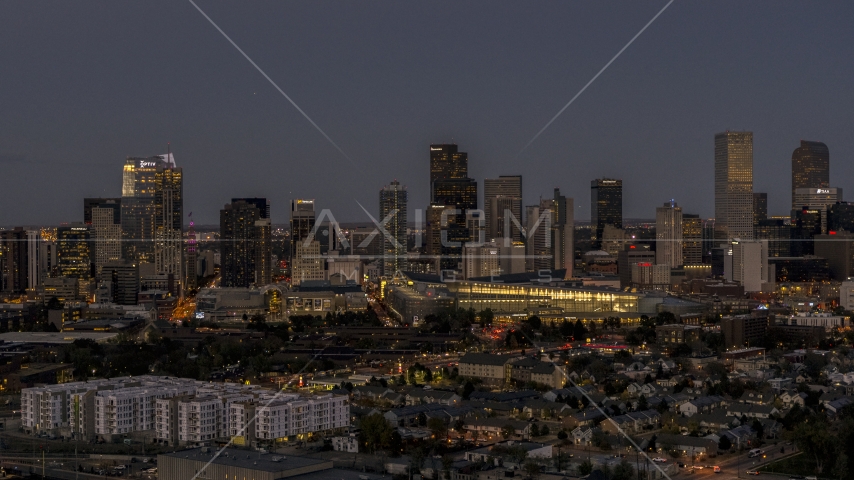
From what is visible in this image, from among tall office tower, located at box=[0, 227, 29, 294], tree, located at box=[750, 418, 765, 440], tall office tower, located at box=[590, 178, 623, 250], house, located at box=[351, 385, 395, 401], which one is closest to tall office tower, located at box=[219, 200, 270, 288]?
tall office tower, located at box=[0, 227, 29, 294]

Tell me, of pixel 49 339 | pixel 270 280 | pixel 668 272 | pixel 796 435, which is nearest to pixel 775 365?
pixel 796 435

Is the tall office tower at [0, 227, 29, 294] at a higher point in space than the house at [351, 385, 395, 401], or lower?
higher

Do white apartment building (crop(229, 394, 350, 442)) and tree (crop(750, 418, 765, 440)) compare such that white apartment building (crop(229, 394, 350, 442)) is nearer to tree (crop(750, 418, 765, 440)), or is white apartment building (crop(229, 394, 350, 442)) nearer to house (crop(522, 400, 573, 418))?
house (crop(522, 400, 573, 418))

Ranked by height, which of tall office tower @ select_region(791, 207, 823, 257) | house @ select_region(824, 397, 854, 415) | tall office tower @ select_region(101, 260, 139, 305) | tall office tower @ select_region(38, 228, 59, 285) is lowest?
house @ select_region(824, 397, 854, 415)

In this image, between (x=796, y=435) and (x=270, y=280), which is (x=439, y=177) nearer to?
(x=270, y=280)

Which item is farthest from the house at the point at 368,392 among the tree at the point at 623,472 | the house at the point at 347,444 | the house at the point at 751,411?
the tree at the point at 623,472

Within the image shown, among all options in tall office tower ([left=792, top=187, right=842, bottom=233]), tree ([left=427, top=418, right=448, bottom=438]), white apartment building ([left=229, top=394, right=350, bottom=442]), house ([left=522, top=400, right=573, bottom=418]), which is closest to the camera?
white apartment building ([left=229, top=394, right=350, bottom=442])

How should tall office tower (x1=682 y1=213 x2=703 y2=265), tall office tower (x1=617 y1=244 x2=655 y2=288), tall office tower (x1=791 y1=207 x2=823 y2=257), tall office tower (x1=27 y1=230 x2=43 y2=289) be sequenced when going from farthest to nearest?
tall office tower (x1=682 y1=213 x2=703 y2=265) → tall office tower (x1=791 y1=207 x2=823 y2=257) → tall office tower (x1=617 y1=244 x2=655 y2=288) → tall office tower (x1=27 y1=230 x2=43 y2=289)
